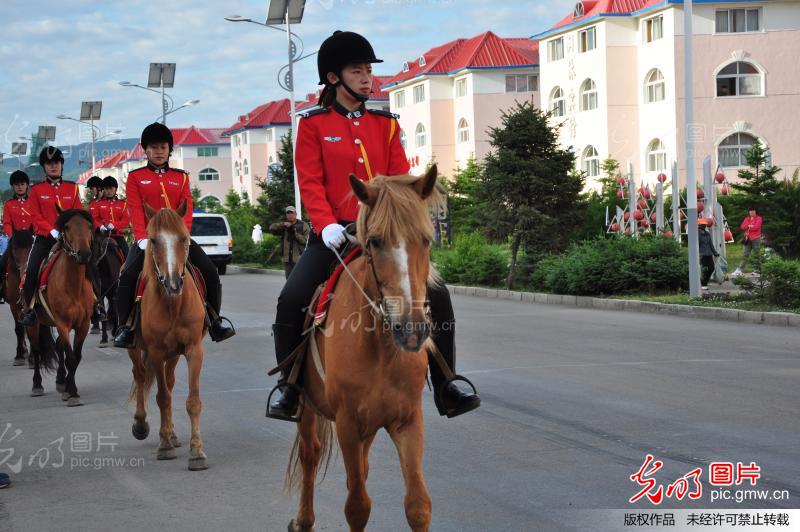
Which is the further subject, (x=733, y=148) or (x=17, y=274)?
(x=733, y=148)

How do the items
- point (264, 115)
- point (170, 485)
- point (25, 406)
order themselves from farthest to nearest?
point (264, 115)
point (25, 406)
point (170, 485)

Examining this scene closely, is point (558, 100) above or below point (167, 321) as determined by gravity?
above

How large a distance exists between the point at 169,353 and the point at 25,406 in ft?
10.5

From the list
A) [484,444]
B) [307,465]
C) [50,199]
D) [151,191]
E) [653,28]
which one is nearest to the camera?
[307,465]

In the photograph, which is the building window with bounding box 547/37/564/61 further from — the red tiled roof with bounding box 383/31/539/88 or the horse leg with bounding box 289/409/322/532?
the horse leg with bounding box 289/409/322/532

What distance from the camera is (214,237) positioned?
136ft

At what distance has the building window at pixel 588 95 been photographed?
56.8m

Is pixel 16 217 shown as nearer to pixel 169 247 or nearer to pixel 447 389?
pixel 169 247

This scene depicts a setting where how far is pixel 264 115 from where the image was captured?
4747 inches

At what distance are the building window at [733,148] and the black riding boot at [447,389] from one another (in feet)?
157

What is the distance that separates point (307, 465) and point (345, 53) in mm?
2387

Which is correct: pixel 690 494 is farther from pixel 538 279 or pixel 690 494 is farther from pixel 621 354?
pixel 538 279

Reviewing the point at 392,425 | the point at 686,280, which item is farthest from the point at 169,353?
the point at 686,280
